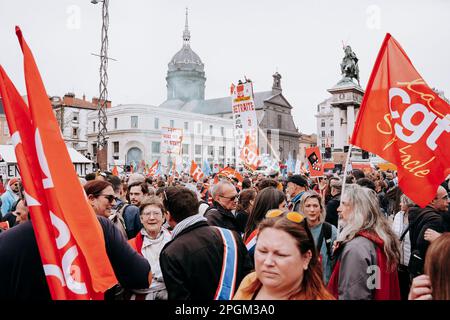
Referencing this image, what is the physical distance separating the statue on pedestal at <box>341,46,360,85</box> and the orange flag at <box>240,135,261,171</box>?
28559mm

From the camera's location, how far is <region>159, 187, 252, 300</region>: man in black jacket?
103 inches

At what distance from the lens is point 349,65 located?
36.3m

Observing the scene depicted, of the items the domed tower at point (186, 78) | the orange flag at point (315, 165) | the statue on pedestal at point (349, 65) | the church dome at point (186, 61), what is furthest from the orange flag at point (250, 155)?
the church dome at point (186, 61)

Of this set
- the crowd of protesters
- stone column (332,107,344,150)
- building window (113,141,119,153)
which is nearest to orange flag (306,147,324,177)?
the crowd of protesters

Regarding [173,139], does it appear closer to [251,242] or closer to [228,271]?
[251,242]

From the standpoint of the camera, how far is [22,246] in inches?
84.7

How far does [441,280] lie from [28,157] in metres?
2.06

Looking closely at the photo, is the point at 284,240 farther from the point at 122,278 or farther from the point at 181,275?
the point at 122,278

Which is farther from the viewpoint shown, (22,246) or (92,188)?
(92,188)

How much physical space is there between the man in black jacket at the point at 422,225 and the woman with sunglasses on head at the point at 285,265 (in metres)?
1.79

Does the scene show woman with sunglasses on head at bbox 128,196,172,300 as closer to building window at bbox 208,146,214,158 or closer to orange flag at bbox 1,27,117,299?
orange flag at bbox 1,27,117,299

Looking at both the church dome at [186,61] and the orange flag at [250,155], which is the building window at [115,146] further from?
the orange flag at [250,155]

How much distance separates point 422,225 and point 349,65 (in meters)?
35.1
